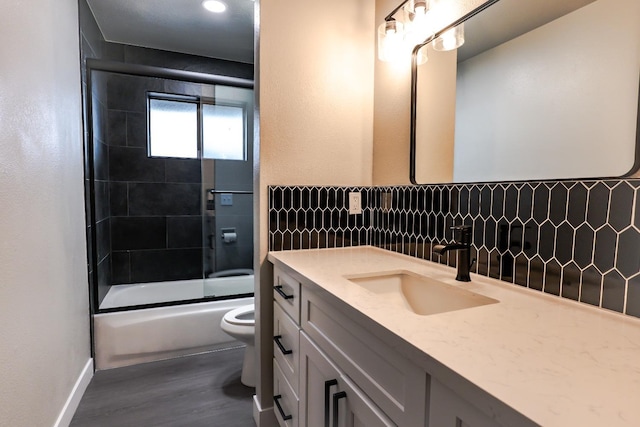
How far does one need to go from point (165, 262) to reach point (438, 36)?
3.00 metres

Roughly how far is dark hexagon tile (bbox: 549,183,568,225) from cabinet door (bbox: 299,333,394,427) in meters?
0.71

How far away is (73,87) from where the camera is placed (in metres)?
1.85

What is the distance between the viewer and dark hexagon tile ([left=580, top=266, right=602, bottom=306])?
83cm

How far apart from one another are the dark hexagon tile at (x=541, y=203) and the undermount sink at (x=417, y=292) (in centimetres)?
30

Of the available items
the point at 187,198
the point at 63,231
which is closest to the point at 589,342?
the point at 63,231

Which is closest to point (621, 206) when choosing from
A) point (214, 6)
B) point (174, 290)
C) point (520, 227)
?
point (520, 227)

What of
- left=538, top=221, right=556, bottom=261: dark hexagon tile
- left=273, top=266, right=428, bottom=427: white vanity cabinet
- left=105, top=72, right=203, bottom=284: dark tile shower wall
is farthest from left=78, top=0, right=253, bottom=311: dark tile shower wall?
left=538, top=221, right=556, bottom=261: dark hexagon tile

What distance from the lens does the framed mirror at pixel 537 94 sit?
809 millimetres

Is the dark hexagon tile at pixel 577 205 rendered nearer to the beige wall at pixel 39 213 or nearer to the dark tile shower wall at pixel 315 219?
the dark tile shower wall at pixel 315 219

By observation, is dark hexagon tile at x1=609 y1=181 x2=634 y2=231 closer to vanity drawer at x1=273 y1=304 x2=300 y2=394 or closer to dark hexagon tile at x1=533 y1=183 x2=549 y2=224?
dark hexagon tile at x1=533 y1=183 x2=549 y2=224

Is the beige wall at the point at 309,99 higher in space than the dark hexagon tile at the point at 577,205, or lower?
higher

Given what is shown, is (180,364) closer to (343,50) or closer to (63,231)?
(63,231)

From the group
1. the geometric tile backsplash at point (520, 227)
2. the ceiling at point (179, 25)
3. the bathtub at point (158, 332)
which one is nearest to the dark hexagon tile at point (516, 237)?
the geometric tile backsplash at point (520, 227)

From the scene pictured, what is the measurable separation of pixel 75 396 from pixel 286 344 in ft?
4.21
